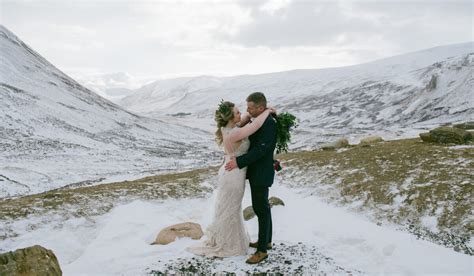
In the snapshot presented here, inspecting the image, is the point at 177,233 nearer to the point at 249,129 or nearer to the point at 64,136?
the point at 249,129

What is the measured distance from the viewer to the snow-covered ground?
364 inches

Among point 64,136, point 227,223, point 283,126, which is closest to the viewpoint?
point 227,223

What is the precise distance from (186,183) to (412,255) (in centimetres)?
1515

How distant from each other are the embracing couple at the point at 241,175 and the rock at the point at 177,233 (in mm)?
1526

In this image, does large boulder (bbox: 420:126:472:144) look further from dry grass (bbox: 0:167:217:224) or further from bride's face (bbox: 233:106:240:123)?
bride's face (bbox: 233:106:240:123)

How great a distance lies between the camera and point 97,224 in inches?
603

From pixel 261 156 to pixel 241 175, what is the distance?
0.83 meters

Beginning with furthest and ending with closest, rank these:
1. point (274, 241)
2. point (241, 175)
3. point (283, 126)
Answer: point (274, 241) < point (283, 126) < point (241, 175)

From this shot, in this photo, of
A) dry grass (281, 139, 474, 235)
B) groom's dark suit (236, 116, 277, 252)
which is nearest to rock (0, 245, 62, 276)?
groom's dark suit (236, 116, 277, 252)

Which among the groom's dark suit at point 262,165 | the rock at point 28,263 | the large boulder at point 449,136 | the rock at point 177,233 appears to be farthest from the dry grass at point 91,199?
the large boulder at point 449,136

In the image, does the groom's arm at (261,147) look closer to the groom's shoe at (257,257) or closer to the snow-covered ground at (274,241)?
the groom's shoe at (257,257)

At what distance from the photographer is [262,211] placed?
9297mm

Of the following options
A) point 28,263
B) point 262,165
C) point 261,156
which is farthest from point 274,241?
point 28,263

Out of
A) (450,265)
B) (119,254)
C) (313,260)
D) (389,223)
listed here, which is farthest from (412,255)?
(119,254)
